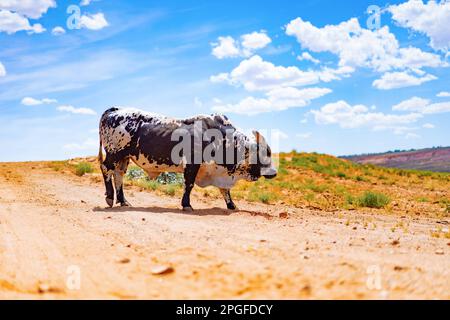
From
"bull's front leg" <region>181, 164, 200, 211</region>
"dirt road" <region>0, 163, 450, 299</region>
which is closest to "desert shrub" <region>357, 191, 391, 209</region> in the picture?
"dirt road" <region>0, 163, 450, 299</region>

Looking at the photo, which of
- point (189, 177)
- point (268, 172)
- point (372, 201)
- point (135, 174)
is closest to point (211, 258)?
point (189, 177)

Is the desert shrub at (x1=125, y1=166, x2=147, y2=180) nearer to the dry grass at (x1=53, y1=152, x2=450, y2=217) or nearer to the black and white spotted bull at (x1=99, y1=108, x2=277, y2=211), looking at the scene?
the dry grass at (x1=53, y1=152, x2=450, y2=217)

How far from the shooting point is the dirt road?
4883 mm

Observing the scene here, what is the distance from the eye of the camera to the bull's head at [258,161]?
40.8 ft

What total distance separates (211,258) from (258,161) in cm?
679

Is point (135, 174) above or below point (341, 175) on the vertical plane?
above

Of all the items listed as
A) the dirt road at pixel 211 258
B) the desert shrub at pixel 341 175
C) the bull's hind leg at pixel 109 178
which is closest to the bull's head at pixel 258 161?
the dirt road at pixel 211 258

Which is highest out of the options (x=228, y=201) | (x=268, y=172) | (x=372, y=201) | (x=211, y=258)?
(x=268, y=172)

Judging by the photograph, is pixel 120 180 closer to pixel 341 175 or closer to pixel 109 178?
pixel 109 178

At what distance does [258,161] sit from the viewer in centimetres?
1246

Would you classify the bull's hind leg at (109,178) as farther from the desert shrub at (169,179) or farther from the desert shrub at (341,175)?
the desert shrub at (341,175)

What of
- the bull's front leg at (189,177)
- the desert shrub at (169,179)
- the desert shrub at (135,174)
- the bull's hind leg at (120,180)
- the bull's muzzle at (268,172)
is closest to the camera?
the bull's front leg at (189,177)
